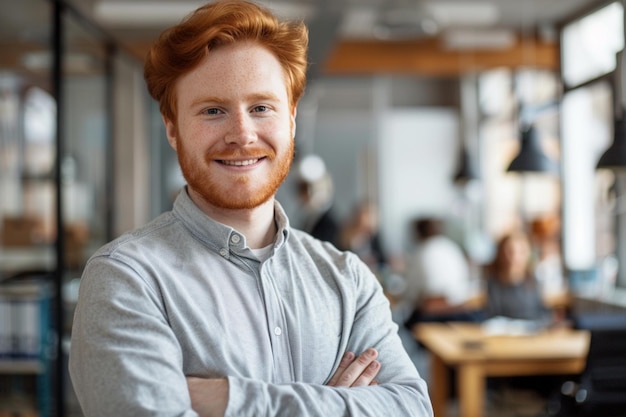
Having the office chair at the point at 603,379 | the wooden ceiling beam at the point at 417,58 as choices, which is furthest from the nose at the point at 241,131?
the wooden ceiling beam at the point at 417,58

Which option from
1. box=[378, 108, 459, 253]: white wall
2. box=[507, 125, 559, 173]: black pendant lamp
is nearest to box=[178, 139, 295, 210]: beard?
box=[507, 125, 559, 173]: black pendant lamp

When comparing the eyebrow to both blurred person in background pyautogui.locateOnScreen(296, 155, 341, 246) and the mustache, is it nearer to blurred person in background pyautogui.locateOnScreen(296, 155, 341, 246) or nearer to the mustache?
the mustache

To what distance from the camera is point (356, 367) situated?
1.58 m

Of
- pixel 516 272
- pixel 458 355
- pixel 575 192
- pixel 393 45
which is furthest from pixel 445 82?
pixel 458 355

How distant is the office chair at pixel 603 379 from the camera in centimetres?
438

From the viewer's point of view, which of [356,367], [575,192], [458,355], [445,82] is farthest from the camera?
[445,82]

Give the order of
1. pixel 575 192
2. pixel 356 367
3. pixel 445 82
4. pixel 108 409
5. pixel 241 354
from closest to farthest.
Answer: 1. pixel 108 409
2. pixel 241 354
3. pixel 356 367
4. pixel 575 192
5. pixel 445 82

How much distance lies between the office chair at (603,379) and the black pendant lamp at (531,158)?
1.43 meters

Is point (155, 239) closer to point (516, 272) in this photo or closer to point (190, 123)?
point (190, 123)

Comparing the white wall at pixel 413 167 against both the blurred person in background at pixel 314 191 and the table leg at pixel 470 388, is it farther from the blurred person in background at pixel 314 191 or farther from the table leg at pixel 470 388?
the table leg at pixel 470 388

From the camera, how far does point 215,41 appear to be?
1.52 m

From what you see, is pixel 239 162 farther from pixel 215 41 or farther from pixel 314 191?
pixel 314 191

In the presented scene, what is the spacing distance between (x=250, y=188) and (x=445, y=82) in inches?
438

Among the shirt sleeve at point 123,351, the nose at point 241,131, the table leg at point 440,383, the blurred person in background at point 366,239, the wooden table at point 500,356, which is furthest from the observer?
the blurred person in background at point 366,239
